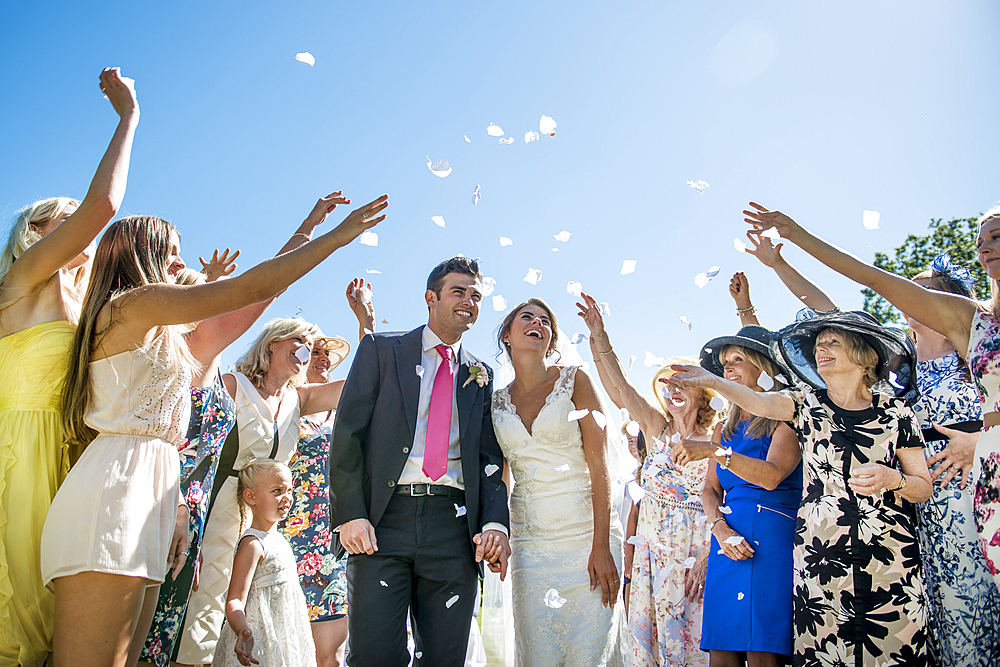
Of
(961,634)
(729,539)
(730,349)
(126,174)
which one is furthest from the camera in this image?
(730,349)

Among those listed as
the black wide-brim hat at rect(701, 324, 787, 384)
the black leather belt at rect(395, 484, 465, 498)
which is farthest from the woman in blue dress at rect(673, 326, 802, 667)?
the black leather belt at rect(395, 484, 465, 498)

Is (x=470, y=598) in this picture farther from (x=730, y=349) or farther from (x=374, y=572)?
(x=730, y=349)

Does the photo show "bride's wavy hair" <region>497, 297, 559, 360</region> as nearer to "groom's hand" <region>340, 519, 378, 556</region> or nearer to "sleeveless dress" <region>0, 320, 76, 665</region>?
"groom's hand" <region>340, 519, 378, 556</region>

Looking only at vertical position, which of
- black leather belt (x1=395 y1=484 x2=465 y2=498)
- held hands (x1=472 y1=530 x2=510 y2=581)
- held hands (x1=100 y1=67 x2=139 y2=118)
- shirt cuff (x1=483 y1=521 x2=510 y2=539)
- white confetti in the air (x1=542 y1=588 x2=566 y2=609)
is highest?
held hands (x1=100 y1=67 x2=139 y2=118)

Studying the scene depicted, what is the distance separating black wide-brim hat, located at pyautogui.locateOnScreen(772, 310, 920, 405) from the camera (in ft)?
11.1

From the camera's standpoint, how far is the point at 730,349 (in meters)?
4.36

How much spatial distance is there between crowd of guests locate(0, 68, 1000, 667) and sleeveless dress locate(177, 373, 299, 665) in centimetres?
1

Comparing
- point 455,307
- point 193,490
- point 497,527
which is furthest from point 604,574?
point 193,490

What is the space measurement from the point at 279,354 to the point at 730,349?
301 cm

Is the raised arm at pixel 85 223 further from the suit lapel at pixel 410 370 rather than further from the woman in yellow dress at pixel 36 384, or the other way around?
the suit lapel at pixel 410 370

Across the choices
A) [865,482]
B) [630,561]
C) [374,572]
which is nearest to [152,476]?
[374,572]

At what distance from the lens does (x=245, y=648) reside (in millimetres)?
3518

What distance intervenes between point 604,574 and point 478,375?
1248 millimetres

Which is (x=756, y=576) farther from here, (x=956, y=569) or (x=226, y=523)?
(x=226, y=523)
